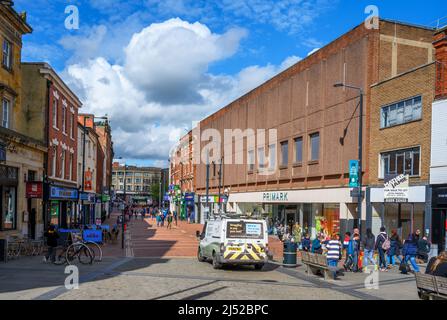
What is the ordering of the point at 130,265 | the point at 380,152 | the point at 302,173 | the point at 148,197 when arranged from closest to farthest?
the point at 130,265 → the point at 380,152 → the point at 302,173 → the point at 148,197

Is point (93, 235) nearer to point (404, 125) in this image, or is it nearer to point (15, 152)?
point (15, 152)

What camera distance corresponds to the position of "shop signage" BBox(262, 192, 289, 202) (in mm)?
41009

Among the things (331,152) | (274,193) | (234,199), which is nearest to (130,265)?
(331,152)

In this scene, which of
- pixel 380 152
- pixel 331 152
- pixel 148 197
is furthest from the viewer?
pixel 148 197

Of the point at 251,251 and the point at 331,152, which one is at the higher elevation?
the point at 331,152

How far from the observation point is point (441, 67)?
24578 mm

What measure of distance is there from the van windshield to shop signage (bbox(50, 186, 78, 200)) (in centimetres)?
1445

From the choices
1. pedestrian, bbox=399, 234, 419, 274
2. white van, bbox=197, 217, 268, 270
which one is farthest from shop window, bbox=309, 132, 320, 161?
white van, bbox=197, 217, 268, 270

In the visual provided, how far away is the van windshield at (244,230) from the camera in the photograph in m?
19.9

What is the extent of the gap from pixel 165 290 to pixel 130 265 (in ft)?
23.2

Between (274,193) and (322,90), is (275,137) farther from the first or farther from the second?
(322,90)

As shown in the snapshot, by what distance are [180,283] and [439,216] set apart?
46.1ft

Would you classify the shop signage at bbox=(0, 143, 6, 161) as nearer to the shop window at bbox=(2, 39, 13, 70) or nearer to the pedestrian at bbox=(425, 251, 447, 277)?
the shop window at bbox=(2, 39, 13, 70)

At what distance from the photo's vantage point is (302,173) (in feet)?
126
